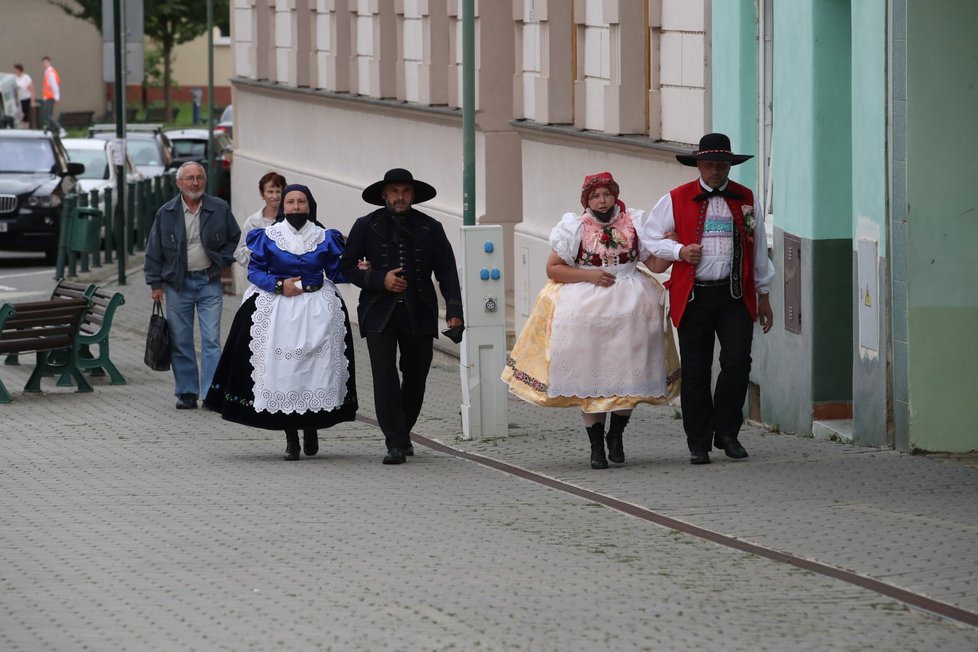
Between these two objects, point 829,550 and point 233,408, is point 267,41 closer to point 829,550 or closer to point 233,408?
point 233,408

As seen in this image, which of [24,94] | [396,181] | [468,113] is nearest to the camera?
[396,181]

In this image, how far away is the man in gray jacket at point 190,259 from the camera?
50.5 ft

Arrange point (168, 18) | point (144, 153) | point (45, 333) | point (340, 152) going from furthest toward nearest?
point (168, 18)
point (144, 153)
point (340, 152)
point (45, 333)

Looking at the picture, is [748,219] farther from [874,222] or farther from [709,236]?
[874,222]

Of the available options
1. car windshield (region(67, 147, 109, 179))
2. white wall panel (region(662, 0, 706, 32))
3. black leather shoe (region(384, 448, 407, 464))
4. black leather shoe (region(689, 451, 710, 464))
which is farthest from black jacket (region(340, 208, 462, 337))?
car windshield (region(67, 147, 109, 179))

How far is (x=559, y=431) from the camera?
14125 mm

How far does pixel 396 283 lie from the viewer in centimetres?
1196

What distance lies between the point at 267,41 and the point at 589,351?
19895 millimetres

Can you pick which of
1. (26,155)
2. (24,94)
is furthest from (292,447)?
(24,94)

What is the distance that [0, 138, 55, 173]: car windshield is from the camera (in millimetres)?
32125

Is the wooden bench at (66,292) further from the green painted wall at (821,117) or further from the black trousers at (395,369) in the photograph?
the green painted wall at (821,117)

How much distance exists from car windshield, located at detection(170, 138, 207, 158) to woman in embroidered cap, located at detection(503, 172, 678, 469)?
34.3 metres

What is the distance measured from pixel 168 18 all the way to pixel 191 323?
52059 mm

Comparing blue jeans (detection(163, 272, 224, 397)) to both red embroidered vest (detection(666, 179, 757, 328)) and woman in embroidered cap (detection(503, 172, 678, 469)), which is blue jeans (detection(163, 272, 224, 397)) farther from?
red embroidered vest (detection(666, 179, 757, 328))
